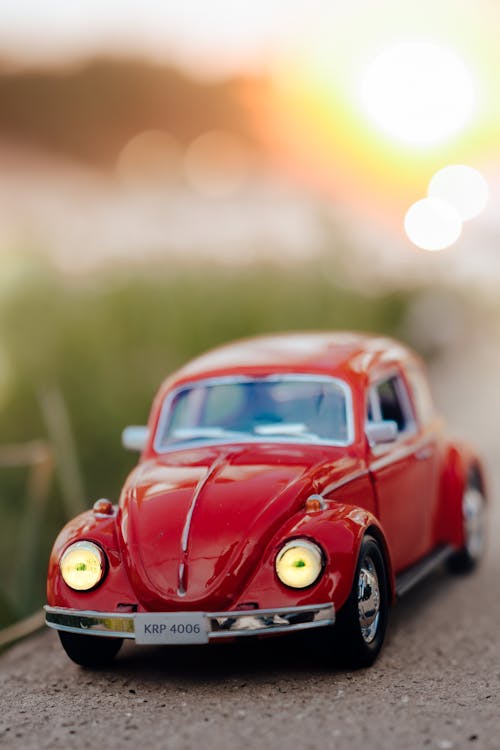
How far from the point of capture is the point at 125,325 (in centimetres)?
1669

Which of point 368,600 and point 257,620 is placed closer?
point 257,620

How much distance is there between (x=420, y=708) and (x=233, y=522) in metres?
1.32

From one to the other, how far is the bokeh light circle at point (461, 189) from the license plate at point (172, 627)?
13010 millimetres

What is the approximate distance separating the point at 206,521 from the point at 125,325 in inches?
426

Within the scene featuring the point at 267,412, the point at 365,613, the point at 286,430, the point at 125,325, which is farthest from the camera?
the point at 125,325

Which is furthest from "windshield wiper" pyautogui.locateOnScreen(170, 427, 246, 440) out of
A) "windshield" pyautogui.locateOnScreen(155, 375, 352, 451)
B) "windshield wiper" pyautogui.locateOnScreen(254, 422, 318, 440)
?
"windshield wiper" pyautogui.locateOnScreen(254, 422, 318, 440)

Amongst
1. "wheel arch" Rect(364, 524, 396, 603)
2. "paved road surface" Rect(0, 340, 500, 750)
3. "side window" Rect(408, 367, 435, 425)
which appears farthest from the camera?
"side window" Rect(408, 367, 435, 425)

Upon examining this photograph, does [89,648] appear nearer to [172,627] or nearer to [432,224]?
[172,627]

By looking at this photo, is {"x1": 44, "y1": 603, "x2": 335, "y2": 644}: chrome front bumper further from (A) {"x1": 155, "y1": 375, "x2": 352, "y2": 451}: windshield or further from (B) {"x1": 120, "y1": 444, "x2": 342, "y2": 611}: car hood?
(A) {"x1": 155, "y1": 375, "x2": 352, "y2": 451}: windshield

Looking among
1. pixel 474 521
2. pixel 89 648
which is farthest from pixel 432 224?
pixel 89 648

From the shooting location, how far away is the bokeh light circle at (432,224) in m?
18.6

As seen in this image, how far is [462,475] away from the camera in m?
8.82

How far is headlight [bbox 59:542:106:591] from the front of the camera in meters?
6.09

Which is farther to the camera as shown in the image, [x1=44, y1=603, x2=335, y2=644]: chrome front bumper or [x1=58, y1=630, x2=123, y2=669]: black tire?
[x1=58, y1=630, x2=123, y2=669]: black tire
